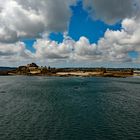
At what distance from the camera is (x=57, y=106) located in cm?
8438

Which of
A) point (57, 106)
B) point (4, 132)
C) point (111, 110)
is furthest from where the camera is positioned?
point (57, 106)

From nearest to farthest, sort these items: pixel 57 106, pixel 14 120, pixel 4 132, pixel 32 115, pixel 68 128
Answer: pixel 4 132, pixel 68 128, pixel 14 120, pixel 32 115, pixel 57 106

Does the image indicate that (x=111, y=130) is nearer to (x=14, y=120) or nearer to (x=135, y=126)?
(x=135, y=126)

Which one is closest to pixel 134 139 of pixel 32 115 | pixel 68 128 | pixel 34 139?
pixel 68 128

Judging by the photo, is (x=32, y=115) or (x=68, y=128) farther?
(x=32, y=115)

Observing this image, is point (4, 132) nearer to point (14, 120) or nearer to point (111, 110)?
point (14, 120)

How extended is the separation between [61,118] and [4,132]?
17.2 m

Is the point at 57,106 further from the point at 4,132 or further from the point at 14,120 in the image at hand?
the point at 4,132

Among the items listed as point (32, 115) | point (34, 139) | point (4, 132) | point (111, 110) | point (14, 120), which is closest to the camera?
point (34, 139)

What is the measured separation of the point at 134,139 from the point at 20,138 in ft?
69.2

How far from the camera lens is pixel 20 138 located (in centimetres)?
4906

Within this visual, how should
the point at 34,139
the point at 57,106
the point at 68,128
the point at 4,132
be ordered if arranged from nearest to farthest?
the point at 34,139, the point at 4,132, the point at 68,128, the point at 57,106

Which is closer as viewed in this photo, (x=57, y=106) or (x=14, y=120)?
(x=14, y=120)

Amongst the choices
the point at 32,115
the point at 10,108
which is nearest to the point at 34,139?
the point at 32,115
